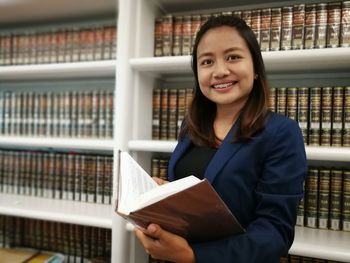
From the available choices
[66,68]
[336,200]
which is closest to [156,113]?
[66,68]

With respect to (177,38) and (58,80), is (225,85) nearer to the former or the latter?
(177,38)

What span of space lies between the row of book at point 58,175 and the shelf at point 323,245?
77cm

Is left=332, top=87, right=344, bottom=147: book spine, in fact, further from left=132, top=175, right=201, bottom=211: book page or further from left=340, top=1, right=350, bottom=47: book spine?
left=132, top=175, right=201, bottom=211: book page

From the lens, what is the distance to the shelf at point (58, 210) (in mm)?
1176

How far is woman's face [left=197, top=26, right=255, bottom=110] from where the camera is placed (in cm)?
80

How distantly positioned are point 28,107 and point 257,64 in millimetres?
1149

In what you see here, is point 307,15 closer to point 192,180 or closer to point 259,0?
point 259,0

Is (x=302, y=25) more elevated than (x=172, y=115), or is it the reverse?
(x=302, y=25)

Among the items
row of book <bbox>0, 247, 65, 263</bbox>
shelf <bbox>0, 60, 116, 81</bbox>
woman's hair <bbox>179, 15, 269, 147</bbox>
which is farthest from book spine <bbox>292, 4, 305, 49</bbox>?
row of book <bbox>0, 247, 65, 263</bbox>

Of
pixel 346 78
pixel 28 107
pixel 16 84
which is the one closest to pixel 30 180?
pixel 28 107

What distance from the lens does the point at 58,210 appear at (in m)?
1.26

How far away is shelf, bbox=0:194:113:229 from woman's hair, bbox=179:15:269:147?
51 cm

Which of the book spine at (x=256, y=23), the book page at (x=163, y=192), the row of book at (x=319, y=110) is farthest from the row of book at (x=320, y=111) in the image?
the book page at (x=163, y=192)

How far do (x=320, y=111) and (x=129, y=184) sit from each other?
714 millimetres
